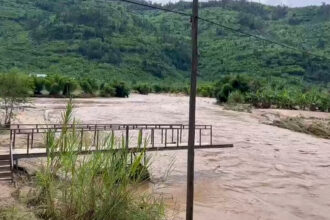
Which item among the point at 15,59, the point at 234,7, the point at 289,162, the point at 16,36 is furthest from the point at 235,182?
the point at 234,7

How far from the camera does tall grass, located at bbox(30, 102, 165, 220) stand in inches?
253

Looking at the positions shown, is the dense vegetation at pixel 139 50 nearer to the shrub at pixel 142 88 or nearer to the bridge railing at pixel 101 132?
the shrub at pixel 142 88

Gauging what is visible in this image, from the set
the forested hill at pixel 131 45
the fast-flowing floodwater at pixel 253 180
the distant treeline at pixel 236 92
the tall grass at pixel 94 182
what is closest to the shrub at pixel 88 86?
the distant treeline at pixel 236 92

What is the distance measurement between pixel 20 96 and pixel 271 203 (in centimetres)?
1997

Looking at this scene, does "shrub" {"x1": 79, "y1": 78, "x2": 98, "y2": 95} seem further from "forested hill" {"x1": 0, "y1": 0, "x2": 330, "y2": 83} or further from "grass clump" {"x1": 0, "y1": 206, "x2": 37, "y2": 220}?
"grass clump" {"x1": 0, "y1": 206, "x2": 37, "y2": 220}

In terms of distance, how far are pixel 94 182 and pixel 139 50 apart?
13274 centimetres

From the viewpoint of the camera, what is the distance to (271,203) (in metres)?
16.4

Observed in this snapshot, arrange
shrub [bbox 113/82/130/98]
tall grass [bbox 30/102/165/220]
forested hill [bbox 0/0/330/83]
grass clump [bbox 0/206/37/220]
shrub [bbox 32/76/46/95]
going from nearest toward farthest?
tall grass [bbox 30/102/165/220], grass clump [bbox 0/206/37/220], shrub [bbox 32/76/46/95], shrub [bbox 113/82/130/98], forested hill [bbox 0/0/330/83]

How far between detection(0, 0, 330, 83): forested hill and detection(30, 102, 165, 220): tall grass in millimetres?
98407

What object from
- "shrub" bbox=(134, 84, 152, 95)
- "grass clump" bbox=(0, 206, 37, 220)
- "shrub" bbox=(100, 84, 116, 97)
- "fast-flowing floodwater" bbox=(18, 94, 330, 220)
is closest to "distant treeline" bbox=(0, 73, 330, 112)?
"shrub" bbox=(100, 84, 116, 97)

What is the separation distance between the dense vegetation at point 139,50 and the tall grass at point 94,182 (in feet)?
229

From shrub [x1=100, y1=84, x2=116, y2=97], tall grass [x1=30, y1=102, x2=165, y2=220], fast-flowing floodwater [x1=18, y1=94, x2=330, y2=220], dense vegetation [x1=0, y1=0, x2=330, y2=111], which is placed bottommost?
fast-flowing floodwater [x1=18, y1=94, x2=330, y2=220]

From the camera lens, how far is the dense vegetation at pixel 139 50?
10738 centimetres

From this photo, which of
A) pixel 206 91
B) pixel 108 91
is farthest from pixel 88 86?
pixel 206 91
